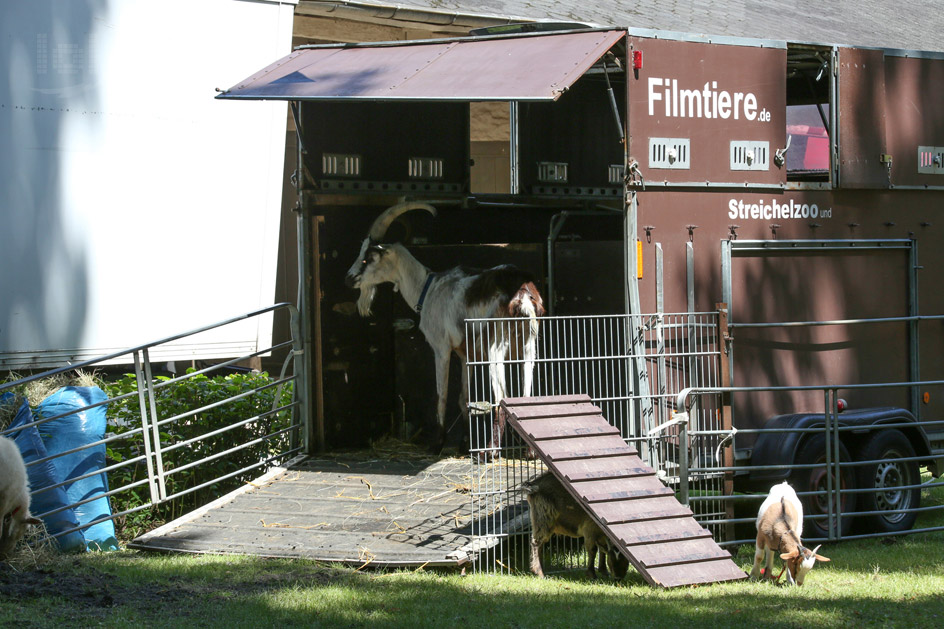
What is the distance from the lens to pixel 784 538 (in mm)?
7457

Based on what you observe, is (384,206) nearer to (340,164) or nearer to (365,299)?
(340,164)

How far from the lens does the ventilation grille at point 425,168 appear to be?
11.2m

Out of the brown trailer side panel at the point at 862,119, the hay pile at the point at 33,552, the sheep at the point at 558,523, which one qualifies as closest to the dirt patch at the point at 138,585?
the hay pile at the point at 33,552

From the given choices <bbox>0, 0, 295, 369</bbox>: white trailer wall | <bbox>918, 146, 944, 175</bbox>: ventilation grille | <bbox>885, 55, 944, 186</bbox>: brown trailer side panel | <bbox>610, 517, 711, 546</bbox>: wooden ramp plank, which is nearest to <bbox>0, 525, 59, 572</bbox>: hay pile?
<bbox>0, 0, 295, 369</bbox>: white trailer wall

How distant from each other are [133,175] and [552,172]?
14.7ft

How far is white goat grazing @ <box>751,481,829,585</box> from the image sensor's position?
7.37 meters

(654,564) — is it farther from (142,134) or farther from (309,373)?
(142,134)

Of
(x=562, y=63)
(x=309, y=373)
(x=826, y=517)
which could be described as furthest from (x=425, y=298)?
(x=826, y=517)

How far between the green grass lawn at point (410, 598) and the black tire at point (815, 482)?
3.62 feet

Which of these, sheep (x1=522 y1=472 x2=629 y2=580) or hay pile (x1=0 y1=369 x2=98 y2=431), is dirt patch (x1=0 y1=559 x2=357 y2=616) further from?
hay pile (x1=0 y1=369 x2=98 y2=431)

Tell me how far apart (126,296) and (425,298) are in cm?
325

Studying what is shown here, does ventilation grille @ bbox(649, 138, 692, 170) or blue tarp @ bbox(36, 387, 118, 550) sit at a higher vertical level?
ventilation grille @ bbox(649, 138, 692, 170)

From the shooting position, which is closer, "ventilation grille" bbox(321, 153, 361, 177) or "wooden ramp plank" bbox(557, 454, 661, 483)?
"wooden ramp plank" bbox(557, 454, 661, 483)

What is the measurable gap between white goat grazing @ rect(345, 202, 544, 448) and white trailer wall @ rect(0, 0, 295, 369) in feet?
7.10
